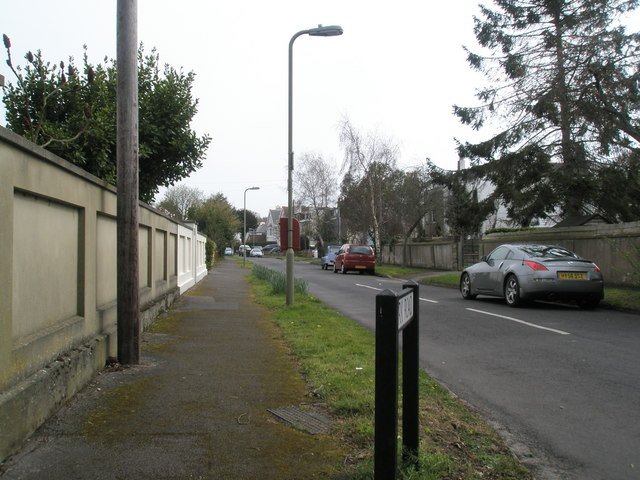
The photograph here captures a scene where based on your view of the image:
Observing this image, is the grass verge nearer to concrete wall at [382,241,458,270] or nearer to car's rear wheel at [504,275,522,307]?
car's rear wheel at [504,275,522,307]

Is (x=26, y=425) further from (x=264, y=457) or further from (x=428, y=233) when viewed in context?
(x=428, y=233)

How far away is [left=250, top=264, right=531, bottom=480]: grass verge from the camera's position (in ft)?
10.9

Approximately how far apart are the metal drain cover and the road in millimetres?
1327

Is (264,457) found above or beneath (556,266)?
beneath

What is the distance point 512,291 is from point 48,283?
10.1 metres

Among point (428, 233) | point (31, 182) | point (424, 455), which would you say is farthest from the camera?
point (428, 233)

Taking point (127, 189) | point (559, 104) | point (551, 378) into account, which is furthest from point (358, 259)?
point (127, 189)

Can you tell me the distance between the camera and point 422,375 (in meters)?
5.76

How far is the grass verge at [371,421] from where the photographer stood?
3.31 m

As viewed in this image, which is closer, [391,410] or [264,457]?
[391,410]

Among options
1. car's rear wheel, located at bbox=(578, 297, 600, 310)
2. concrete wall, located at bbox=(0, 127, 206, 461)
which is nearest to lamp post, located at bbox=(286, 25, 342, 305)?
concrete wall, located at bbox=(0, 127, 206, 461)

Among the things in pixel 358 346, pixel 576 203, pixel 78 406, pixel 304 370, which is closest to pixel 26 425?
pixel 78 406

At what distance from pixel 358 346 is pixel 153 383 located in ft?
9.36

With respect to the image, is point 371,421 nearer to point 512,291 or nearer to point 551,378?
point 551,378
